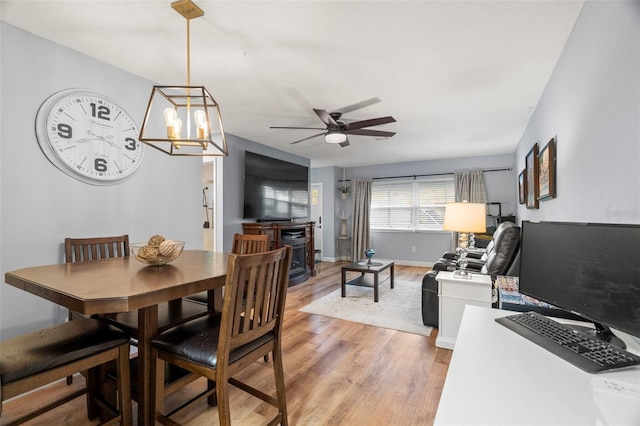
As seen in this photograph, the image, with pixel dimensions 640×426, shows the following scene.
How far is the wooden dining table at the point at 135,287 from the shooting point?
1.13 meters

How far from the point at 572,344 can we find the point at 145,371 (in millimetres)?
1736

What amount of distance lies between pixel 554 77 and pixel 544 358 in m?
2.58

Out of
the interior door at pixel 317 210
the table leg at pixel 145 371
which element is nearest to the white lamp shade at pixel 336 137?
the table leg at pixel 145 371

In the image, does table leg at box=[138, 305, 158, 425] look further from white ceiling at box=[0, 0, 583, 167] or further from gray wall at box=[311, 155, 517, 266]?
gray wall at box=[311, 155, 517, 266]

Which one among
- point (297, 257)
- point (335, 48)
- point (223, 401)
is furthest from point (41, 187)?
point (297, 257)

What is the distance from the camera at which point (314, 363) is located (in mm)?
2414

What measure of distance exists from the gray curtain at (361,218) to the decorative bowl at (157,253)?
5705 mm

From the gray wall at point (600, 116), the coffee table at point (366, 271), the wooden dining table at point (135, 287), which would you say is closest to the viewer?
the wooden dining table at point (135, 287)

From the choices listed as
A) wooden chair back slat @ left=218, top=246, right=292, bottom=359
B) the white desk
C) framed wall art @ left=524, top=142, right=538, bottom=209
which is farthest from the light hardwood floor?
framed wall art @ left=524, top=142, right=538, bottom=209

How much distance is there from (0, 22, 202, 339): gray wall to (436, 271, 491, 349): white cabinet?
272 cm

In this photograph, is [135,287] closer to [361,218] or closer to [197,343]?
[197,343]

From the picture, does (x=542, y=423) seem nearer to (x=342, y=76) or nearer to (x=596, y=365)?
(x=596, y=365)

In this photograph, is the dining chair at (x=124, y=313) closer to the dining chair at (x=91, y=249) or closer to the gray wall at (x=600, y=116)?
the dining chair at (x=91, y=249)

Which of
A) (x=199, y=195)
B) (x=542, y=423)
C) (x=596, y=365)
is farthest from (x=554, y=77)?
(x=199, y=195)
